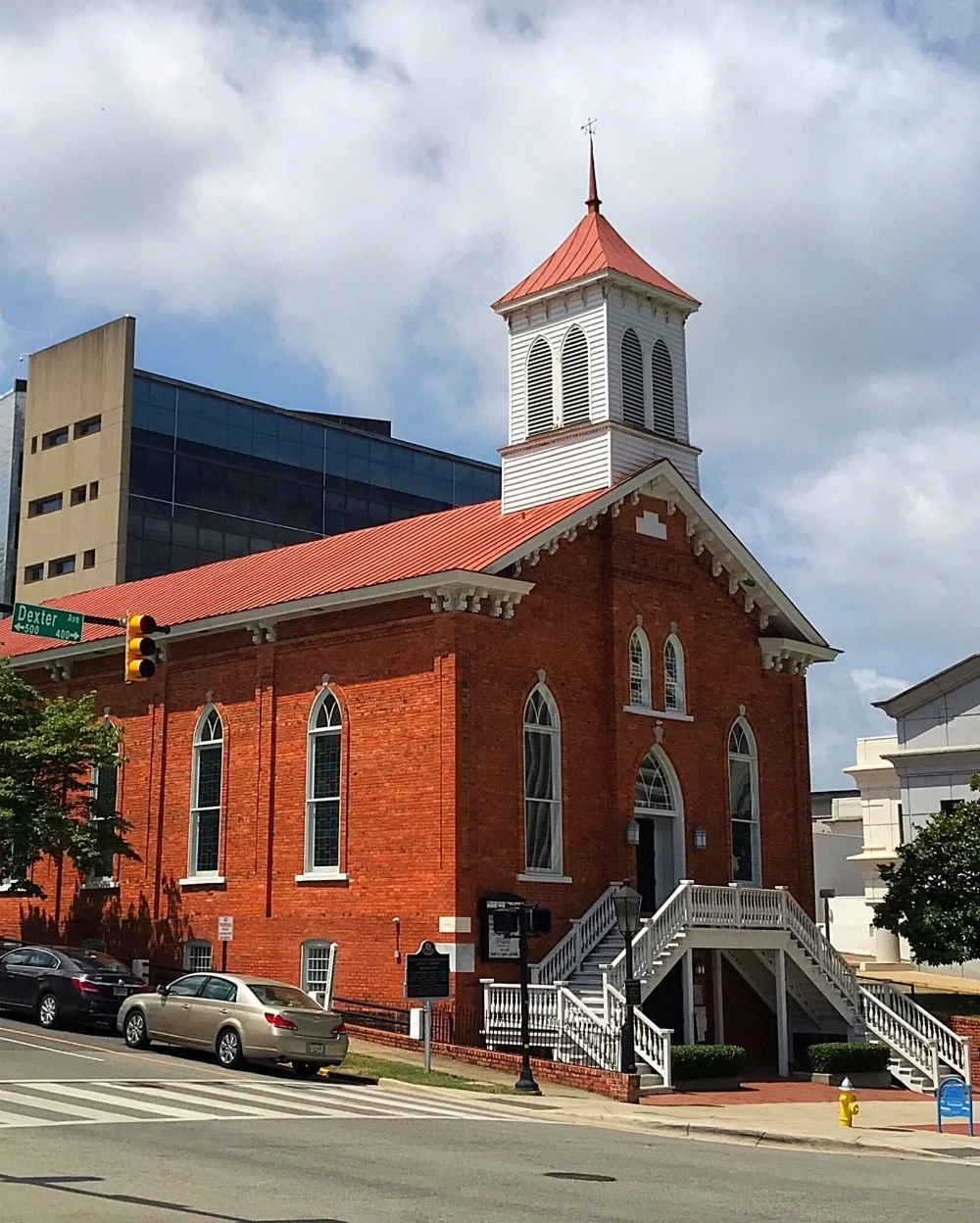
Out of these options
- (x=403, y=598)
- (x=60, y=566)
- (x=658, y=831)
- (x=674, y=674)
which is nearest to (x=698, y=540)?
(x=674, y=674)

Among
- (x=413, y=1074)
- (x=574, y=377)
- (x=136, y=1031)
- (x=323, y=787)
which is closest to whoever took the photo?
(x=413, y=1074)

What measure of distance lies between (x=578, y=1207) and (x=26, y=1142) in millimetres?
5610

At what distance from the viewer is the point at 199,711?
36.8 m

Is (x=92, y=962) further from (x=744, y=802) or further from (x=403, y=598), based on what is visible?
(x=744, y=802)

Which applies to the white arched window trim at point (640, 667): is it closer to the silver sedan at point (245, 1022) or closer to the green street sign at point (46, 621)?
the silver sedan at point (245, 1022)

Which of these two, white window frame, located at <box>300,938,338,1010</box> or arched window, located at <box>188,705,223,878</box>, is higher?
arched window, located at <box>188,705,223,878</box>

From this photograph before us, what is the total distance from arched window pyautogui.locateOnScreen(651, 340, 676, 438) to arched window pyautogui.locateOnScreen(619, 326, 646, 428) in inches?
16.8

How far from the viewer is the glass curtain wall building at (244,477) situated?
73750mm

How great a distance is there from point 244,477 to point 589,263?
43.2m

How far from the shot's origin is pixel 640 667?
35.7 m

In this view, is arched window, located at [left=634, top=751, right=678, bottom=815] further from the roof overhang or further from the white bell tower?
the roof overhang

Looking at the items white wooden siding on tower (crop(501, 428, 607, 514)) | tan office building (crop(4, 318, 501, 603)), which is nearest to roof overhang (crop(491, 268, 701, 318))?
white wooden siding on tower (crop(501, 428, 607, 514))

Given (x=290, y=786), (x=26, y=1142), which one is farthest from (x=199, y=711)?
(x=26, y=1142)

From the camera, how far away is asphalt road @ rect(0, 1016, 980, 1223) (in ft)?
41.6
